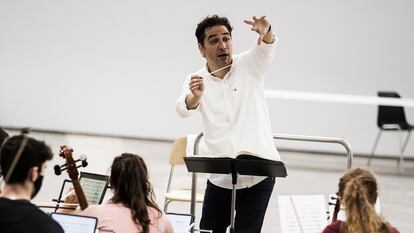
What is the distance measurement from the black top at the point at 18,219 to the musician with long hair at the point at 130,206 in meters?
0.57

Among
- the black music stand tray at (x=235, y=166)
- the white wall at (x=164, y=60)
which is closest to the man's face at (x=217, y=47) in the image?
the black music stand tray at (x=235, y=166)

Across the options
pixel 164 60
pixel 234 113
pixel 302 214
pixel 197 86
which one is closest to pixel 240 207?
pixel 302 214

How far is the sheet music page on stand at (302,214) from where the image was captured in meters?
3.65

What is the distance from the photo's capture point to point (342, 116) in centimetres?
937

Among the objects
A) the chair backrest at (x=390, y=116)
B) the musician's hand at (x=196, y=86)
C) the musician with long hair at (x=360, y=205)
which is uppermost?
the musician's hand at (x=196, y=86)

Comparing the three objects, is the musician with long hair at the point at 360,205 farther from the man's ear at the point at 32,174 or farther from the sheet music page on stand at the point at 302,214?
the man's ear at the point at 32,174

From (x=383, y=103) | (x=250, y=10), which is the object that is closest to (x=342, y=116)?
(x=383, y=103)

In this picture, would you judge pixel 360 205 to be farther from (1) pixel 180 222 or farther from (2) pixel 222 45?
(2) pixel 222 45

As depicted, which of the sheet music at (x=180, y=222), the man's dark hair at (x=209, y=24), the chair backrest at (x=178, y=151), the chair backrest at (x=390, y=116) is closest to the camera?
the sheet music at (x=180, y=222)

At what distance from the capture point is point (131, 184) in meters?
3.12

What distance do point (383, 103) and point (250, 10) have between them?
2072 millimetres

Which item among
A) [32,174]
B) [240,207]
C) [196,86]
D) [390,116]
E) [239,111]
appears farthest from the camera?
[390,116]

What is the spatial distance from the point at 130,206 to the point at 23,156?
0.65 m

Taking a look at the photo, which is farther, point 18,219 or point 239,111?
point 239,111
